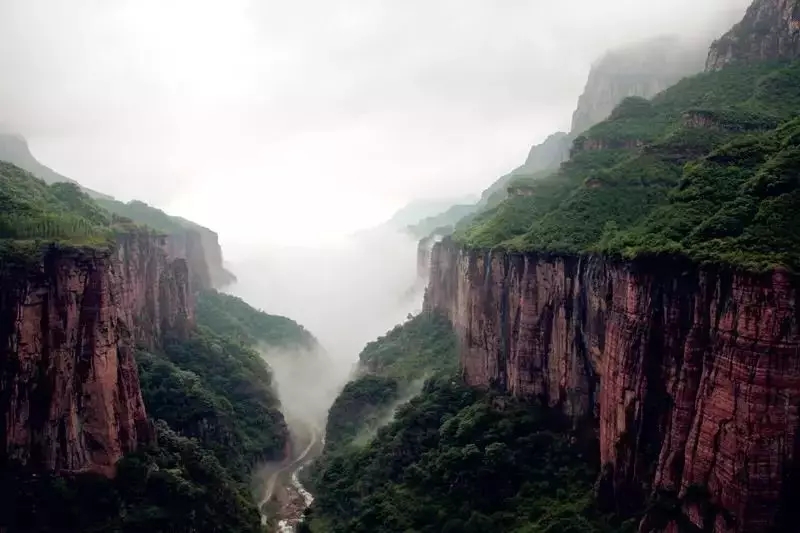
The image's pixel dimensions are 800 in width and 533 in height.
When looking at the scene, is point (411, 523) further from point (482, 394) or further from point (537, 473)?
point (482, 394)

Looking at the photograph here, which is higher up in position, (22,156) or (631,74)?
(631,74)

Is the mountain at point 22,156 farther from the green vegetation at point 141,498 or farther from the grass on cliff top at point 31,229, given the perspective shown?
the green vegetation at point 141,498

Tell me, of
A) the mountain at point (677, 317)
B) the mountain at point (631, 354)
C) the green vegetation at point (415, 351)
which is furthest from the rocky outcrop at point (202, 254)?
the mountain at point (677, 317)

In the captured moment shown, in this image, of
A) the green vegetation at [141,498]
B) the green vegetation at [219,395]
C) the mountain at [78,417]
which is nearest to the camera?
the green vegetation at [141,498]

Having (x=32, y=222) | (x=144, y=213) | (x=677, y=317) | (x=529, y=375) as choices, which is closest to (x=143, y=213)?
(x=144, y=213)

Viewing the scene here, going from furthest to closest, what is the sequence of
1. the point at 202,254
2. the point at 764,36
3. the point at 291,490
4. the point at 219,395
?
the point at 202,254, the point at 219,395, the point at 291,490, the point at 764,36

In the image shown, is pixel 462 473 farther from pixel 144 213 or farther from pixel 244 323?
pixel 144 213
